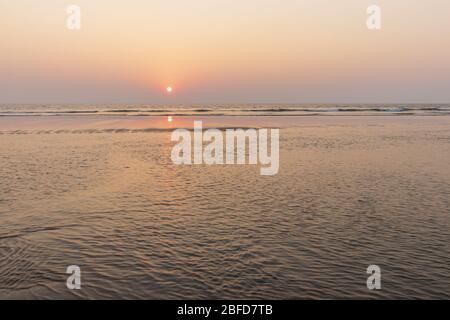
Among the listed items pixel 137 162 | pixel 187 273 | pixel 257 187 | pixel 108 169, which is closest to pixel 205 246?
pixel 187 273

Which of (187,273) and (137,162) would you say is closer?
(187,273)

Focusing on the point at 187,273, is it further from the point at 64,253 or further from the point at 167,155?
the point at 167,155

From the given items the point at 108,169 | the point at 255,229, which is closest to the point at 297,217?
the point at 255,229

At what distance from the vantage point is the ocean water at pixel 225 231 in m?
8.44

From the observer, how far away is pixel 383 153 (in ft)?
95.9

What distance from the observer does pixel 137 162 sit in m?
26.1

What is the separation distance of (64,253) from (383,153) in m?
25.4

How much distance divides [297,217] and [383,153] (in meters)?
18.9

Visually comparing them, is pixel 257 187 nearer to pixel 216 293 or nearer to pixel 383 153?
pixel 216 293

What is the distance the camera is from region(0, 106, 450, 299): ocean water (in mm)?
8438

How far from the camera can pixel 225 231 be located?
39.0ft
